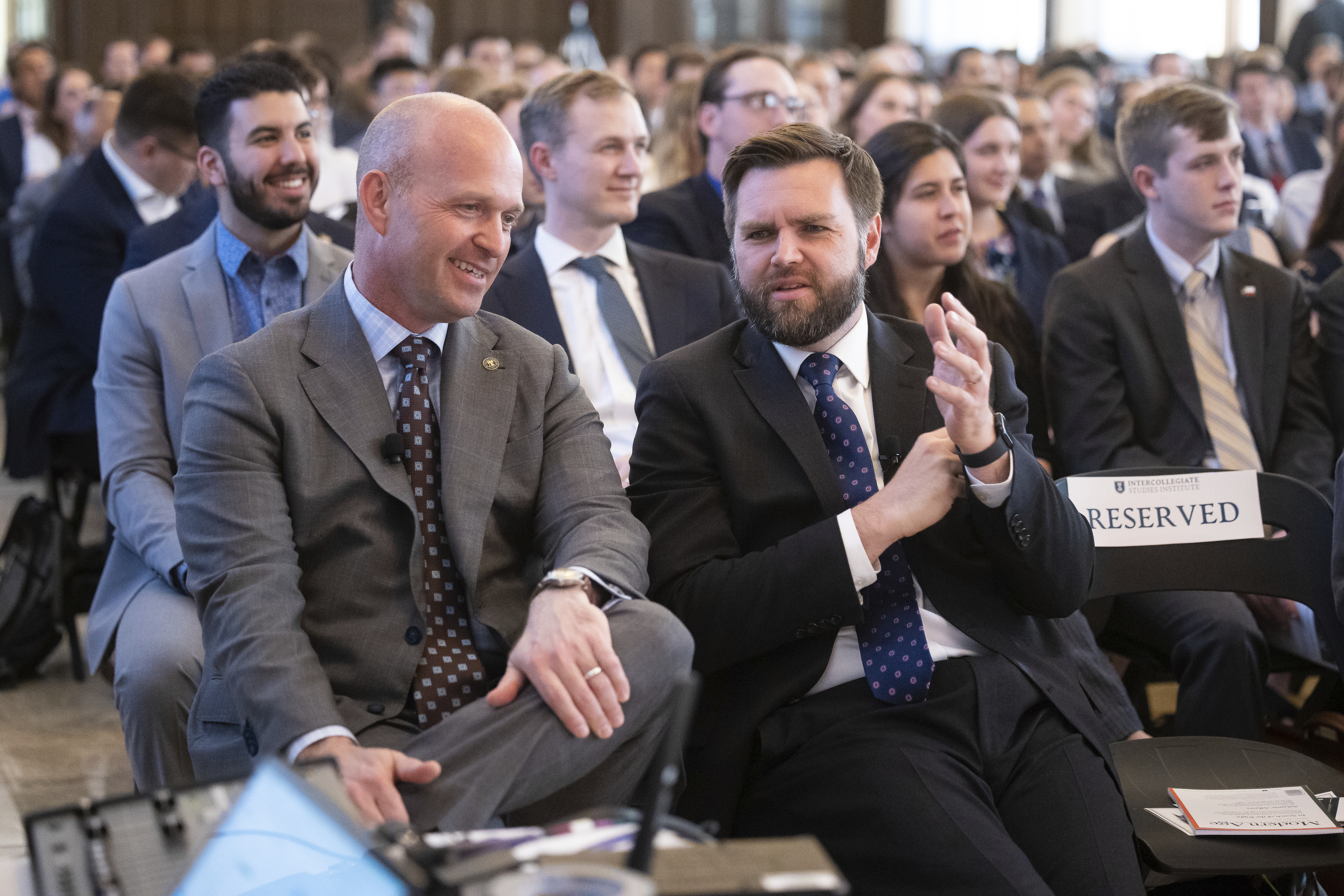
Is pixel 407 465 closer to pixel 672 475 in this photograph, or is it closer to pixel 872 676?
pixel 672 475

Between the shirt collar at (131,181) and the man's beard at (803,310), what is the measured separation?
2445mm

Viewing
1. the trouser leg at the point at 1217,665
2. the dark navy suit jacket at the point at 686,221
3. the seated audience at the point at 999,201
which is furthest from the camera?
the seated audience at the point at 999,201

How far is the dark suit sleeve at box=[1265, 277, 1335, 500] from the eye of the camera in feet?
10.5

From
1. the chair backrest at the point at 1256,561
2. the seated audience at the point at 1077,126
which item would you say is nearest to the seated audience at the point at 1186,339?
the chair backrest at the point at 1256,561

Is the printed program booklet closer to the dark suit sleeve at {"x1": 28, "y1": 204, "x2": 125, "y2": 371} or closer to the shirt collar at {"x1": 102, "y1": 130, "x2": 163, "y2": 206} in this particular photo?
the dark suit sleeve at {"x1": 28, "y1": 204, "x2": 125, "y2": 371}

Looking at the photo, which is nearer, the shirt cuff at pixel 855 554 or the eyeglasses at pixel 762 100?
the shirt cuff at pixel 855 554

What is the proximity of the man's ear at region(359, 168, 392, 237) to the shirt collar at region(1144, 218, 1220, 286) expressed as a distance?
7.01 ft

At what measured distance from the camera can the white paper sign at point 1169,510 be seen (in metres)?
2.47

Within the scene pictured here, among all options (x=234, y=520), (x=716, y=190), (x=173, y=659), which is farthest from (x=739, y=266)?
(x=716, y=190)

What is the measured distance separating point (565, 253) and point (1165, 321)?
58.5 inches

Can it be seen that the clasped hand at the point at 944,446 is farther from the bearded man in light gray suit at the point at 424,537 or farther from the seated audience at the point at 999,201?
the seated audience at the point at 999,201

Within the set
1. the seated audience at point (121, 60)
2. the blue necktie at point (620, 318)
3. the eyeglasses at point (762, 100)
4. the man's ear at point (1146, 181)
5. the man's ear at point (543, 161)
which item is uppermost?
the seated audience at point (121, 60)

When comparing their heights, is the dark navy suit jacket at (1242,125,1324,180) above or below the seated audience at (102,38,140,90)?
below

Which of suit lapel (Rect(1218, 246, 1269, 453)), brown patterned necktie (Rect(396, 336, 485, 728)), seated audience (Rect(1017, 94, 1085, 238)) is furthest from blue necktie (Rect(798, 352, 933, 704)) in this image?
seated audience (Rect(1017, 94, 1085, 238))
